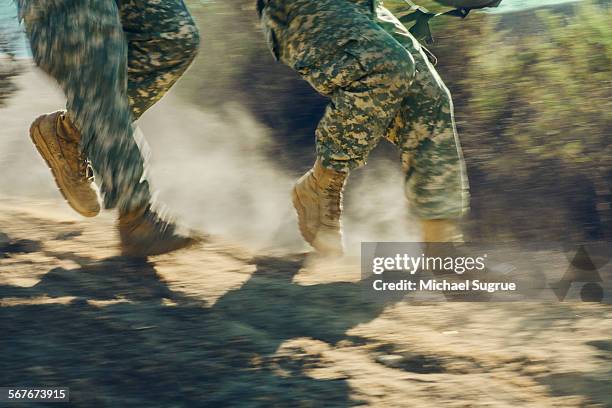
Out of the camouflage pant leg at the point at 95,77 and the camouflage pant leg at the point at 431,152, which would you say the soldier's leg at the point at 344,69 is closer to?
the camouflage pant leg at the point at 431,152

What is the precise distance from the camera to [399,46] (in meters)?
2.77

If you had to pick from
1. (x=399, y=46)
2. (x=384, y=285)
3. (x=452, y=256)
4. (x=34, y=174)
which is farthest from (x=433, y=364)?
(x=34, y=174)

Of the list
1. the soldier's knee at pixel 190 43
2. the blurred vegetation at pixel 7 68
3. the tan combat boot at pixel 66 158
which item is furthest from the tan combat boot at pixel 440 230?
the blurred vegetation at pixel 7 68

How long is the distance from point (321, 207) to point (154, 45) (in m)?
0.69

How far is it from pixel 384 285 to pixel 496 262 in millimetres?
513

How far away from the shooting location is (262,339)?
218 centimetres

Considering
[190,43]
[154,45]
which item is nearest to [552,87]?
[190,43]

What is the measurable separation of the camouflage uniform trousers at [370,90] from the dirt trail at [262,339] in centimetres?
36

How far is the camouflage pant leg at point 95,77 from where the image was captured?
2.46m

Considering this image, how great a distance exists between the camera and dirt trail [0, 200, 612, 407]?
6.35ft

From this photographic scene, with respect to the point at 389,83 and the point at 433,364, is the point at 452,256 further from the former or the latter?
the point at 433,364

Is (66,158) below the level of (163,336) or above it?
above

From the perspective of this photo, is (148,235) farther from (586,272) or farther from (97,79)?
(586,272)

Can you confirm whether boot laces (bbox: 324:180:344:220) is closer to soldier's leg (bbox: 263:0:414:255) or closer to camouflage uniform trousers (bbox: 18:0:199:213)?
soldier's leg (bbox: 263:0:414:255)
